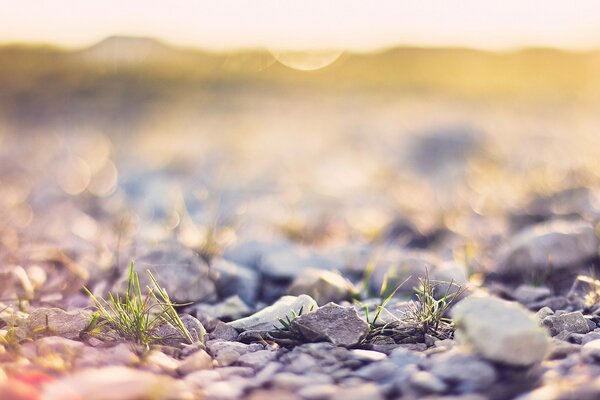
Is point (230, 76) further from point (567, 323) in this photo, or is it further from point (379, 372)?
point (379, 372)

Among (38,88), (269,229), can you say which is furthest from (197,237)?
(38,88)

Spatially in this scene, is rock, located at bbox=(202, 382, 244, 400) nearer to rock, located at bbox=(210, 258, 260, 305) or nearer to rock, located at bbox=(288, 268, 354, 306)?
rock, located at bbox=(288, 268, 354, 306)

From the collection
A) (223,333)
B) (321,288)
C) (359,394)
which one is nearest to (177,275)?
(223,333)

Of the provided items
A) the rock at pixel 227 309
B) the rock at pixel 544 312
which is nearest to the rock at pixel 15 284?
the rock at pixel 227 309

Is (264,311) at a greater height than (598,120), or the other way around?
(598,120)

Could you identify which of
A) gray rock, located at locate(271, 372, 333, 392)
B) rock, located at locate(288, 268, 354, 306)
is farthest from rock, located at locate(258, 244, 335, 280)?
gray rock, located at locate(271, 372, 333, 392)

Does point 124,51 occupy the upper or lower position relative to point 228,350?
upper

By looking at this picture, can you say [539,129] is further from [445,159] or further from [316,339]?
[316,339]
